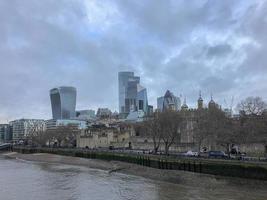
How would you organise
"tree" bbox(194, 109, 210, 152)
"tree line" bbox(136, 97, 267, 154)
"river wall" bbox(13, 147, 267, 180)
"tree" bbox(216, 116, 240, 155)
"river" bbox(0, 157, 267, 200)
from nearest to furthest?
"river" bbox(0, 157, 267, 200) → "river wall" bbox(13, 147, 267, 180) → "tree line" bbox(136, 97, 267, 154) → "tree" bbox(216, 116, 240, 155) → "tree" bbox(194, 109, 210, 152)

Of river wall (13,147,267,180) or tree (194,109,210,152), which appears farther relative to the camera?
tree (194,109,210,152)

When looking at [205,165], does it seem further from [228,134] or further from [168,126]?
[168,126]

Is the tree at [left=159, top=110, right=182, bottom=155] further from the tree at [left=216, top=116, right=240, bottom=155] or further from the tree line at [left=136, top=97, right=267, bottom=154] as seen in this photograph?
the tree at [left=216, top=116, right=240, bottom=155]

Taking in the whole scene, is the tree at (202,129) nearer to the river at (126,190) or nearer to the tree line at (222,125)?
the tree line at (222,125)

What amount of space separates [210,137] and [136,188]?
136 feet

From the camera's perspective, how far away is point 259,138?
3113 inches

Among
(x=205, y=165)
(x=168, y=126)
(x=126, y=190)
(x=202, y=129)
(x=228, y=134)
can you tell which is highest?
(x=168, y=126)

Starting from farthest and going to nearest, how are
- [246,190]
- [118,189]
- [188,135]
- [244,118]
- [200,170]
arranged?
[188,135], [244,118], [200,170], [118,189], [246,190]

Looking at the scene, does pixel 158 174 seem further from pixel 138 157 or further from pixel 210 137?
pixel 210 137

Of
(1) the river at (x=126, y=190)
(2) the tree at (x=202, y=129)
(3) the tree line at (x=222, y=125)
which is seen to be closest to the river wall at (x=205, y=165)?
(1) the river at (x=126, y=190)

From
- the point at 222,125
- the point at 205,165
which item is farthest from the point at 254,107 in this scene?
the point at 205,165

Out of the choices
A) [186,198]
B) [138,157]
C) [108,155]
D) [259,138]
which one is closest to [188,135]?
[108,155]

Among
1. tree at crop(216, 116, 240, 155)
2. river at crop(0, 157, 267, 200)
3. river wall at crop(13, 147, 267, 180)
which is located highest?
tree at crop(216, 116, 240, 155)

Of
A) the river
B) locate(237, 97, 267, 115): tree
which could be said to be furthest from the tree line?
the river
